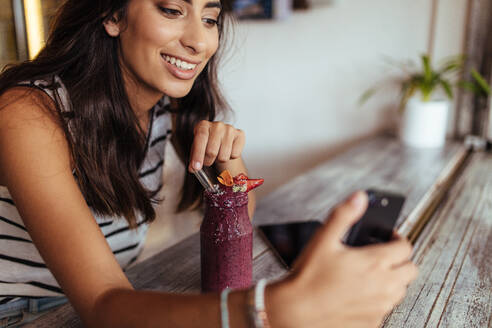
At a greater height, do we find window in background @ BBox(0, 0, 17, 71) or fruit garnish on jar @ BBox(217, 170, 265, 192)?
window in background @ BBox(0, 0, 17, 71)

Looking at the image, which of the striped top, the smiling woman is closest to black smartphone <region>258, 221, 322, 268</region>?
the smiling woman

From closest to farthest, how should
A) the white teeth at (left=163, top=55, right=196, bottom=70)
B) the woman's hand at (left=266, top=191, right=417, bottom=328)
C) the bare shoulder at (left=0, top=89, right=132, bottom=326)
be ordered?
the woman's hand at (left=266, top=191, right=417, bottom=328) < the bare shoulder at (left=0, top=89, right=132, bottom=326) < the white teeth at (left=163, top=55, right=196, bottom=70)

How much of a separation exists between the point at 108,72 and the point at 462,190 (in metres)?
1.15

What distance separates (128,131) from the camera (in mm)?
1008

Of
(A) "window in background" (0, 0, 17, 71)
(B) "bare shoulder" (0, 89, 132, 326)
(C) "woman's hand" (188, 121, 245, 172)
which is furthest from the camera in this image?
(A) "window in background" (0, 0, 17, 71)

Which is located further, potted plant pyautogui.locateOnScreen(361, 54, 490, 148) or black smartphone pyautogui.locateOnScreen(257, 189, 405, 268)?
potted plant pyautogui.locateOnScreen(361, 54, 490, 148)

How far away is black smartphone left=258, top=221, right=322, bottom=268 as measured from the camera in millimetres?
931

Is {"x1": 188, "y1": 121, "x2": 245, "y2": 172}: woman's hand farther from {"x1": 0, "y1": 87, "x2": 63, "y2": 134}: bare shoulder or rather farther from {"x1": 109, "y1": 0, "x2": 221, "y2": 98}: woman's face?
{"x1": 0, "y1": 87, "x2": 63, "y2": 134}: bare shoulder

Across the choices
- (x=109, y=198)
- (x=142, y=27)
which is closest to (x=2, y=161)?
(x=109, y=198)

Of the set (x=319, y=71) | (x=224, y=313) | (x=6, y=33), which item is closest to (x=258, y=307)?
(x=224, y=313)

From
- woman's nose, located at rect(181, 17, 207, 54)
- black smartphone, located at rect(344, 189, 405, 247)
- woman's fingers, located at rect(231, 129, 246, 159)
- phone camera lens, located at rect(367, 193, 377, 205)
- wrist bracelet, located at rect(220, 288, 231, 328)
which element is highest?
woman's nose, located at rect(181, 17, 207, 54)

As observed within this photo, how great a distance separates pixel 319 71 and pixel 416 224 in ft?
4.46

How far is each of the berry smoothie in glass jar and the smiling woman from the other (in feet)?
0.34

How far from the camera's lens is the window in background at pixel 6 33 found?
2826mm
